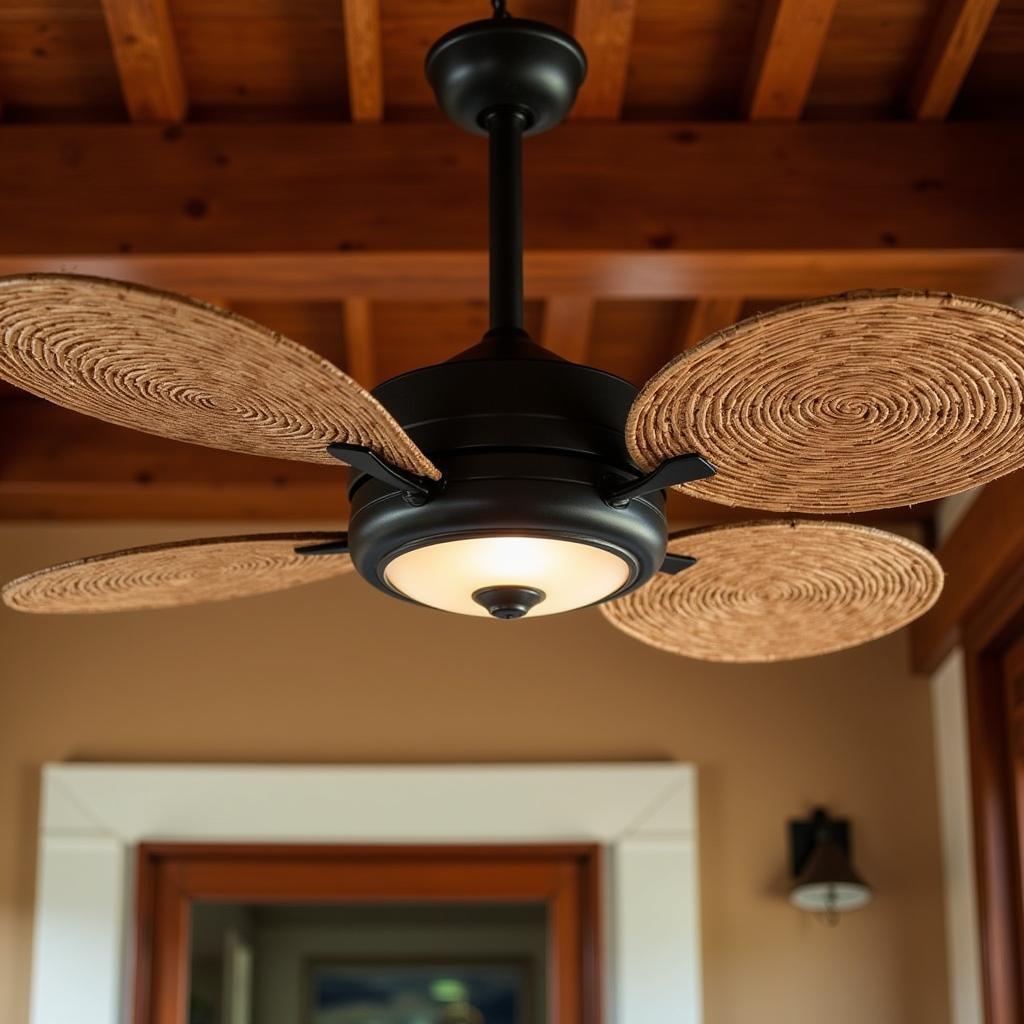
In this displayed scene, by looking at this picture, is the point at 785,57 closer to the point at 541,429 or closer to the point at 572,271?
the point at 572,271

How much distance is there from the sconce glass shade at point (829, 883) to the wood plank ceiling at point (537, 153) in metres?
1.37

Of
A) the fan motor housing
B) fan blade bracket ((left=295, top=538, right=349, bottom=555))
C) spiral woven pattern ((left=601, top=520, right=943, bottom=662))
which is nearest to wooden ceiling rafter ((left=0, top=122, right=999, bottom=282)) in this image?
spiral woven pattern ((left=601, top=520, right=943, bottom=662))

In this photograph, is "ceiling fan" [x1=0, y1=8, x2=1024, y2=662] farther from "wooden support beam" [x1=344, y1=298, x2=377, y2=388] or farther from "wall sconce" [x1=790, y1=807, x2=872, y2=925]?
"wall sconce" [x1=790, y1=807, x2=872, y2=925]

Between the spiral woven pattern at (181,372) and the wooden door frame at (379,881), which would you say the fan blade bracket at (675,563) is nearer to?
the spiral woven pattern at (181,372)

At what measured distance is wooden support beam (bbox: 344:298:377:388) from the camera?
297 cm

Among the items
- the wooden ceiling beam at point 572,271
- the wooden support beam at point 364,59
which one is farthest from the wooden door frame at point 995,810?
the wooden support beam at point 364,59

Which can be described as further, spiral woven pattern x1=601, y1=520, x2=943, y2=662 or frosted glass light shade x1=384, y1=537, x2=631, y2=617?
spiral woven pattern x1=601, y1=520, x2=943, y2=662

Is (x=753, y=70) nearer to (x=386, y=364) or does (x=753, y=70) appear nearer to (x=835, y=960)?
(x=386, y=364)

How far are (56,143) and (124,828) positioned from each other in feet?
5.42

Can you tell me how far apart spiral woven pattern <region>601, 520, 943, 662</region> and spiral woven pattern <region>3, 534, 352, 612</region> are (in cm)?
33

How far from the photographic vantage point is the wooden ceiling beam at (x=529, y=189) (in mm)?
2279

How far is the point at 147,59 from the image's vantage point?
221 cm

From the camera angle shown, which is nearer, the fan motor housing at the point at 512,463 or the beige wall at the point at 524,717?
the fan motor housing at the point at 512,463

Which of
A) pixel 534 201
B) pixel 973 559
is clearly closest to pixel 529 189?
pixel 534 201
